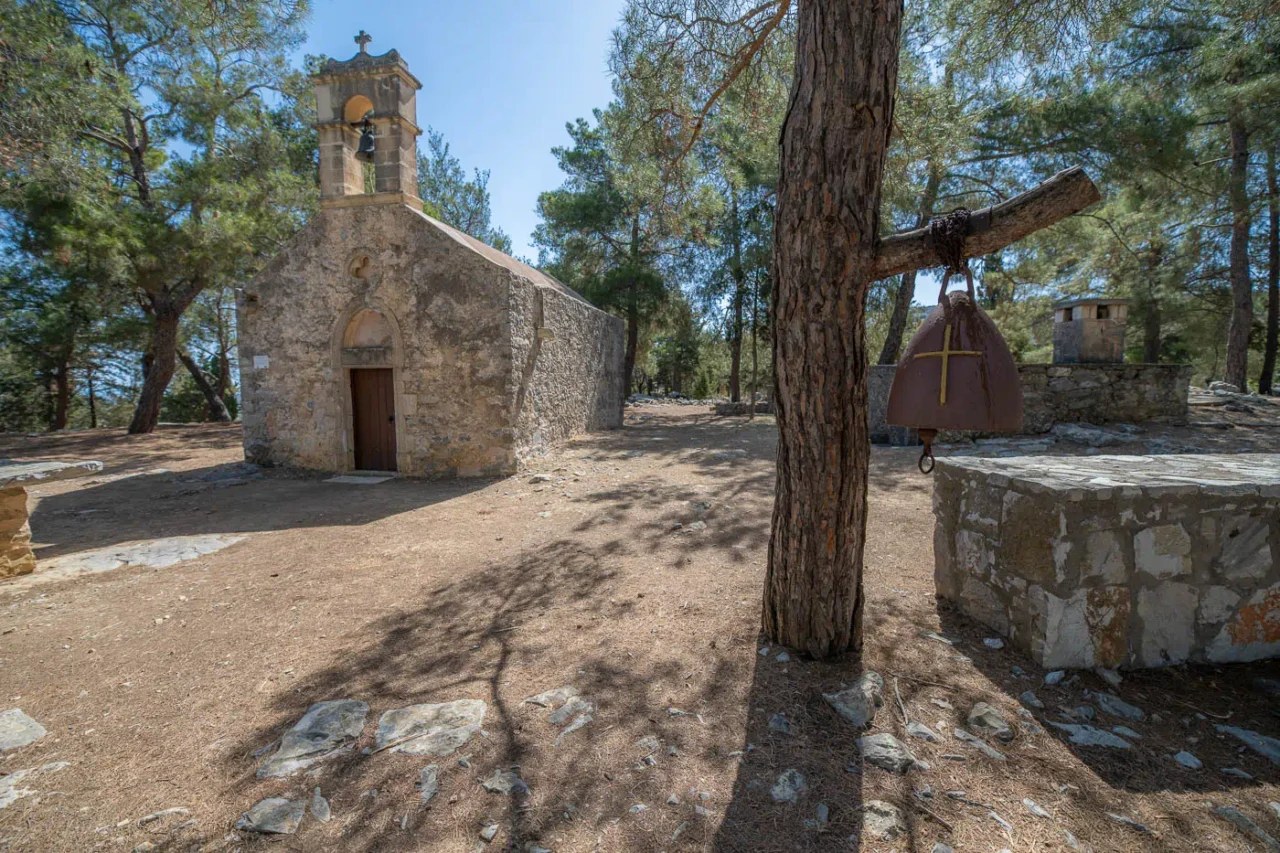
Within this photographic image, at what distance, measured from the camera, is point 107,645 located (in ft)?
10.8

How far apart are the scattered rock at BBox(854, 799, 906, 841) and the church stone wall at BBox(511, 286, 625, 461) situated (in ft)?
23.2

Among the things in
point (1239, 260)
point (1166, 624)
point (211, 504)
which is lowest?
point (211, 504)

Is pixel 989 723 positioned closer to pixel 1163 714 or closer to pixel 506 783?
pixel 1163 714

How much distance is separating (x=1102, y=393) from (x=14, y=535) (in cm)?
1360

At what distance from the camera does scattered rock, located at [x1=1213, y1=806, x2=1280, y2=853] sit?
68.7 inches

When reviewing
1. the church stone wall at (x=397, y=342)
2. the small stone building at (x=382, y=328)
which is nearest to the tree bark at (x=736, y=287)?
the small stone building at (x=382, y=328)

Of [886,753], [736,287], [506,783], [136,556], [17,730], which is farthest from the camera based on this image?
[736,287]

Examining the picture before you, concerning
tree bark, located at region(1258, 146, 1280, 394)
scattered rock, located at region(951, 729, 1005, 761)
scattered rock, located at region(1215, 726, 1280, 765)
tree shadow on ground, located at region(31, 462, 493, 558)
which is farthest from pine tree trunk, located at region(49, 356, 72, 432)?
tree bark, located at region(1258, 146, 1280, 394)

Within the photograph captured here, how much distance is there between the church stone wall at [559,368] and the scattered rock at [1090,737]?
7.16m

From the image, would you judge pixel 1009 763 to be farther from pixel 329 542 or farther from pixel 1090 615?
pixel 329 542

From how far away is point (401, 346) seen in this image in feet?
27.5

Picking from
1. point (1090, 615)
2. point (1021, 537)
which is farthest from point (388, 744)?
point (1090, 615)

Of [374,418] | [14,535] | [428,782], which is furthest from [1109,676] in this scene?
[374,418]

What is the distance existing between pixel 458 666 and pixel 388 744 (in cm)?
66
